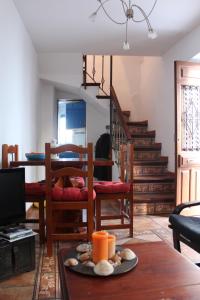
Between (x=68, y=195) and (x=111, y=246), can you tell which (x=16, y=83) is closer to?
(x=68, y=195)

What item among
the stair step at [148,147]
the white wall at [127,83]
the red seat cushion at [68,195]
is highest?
the white wall at [127,83]

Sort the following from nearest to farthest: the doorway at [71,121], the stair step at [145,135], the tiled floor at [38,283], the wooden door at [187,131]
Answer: the tiled floor at [38,283]
the wooden door at [187,131]
the stair step at [145,135]
the doorway at [71,121]

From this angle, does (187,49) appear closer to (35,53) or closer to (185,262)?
(35,53)

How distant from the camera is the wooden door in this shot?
13.3 ft

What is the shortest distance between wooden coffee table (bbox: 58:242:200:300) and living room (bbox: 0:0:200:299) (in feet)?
6.69

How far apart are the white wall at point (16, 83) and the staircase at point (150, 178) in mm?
1819

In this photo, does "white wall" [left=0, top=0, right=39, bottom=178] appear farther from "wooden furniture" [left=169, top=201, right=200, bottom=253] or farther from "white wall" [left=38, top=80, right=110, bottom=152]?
"wooden furniture" [left=169, top=201, right=200, bottom=253]

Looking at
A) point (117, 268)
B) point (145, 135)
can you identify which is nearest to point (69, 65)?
point (145, 135)

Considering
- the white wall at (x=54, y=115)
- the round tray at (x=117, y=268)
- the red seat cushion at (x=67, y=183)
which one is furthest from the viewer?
the white wall at (x=54, y=115)

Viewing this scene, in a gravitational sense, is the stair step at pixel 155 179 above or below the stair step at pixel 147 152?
below

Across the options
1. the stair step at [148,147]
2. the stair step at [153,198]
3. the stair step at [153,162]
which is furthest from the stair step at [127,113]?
the stair step at [153,198]

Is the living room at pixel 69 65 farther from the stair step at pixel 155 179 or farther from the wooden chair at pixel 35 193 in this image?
the stair step at pixel 155 179

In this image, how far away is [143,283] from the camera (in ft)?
4.38

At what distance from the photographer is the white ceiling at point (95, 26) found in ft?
11.1
